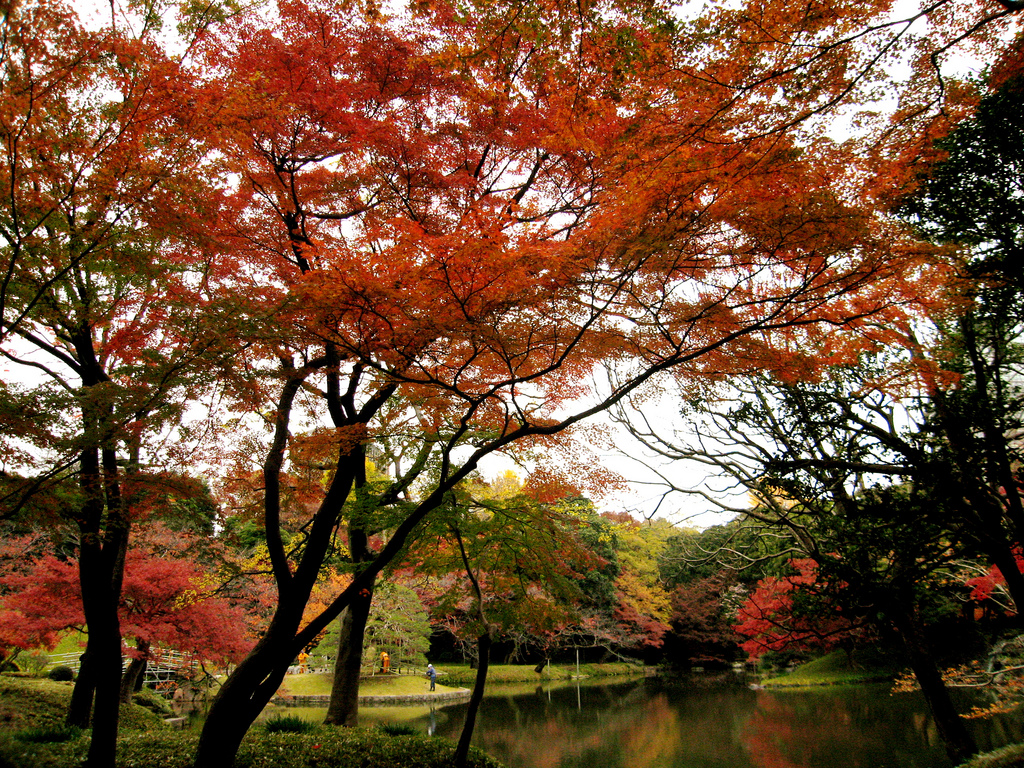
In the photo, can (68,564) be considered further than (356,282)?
Yes

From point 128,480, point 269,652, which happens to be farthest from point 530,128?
point 269,652

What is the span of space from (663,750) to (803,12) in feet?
37.4

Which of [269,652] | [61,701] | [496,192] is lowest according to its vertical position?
[61,701]

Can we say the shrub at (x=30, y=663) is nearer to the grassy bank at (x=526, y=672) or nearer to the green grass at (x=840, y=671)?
the grassy bank at (x=526, y=672)

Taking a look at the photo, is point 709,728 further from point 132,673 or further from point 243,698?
point 132,673

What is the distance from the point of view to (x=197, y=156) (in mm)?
4188

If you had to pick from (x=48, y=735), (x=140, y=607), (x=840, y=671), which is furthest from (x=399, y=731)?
(x=840, y=671)

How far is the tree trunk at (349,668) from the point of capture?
7387mm

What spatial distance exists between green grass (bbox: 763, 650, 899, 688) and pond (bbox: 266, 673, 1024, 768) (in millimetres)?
826

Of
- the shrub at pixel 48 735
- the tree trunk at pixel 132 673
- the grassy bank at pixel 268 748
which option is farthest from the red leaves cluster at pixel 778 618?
the tree trunk at pixel 132 673

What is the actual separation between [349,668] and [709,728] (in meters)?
8.70

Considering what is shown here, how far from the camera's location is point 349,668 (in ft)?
24.3

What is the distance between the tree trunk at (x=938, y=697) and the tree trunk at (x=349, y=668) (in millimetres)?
6752

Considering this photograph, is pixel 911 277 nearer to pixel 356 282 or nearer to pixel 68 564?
pixel 356 282
